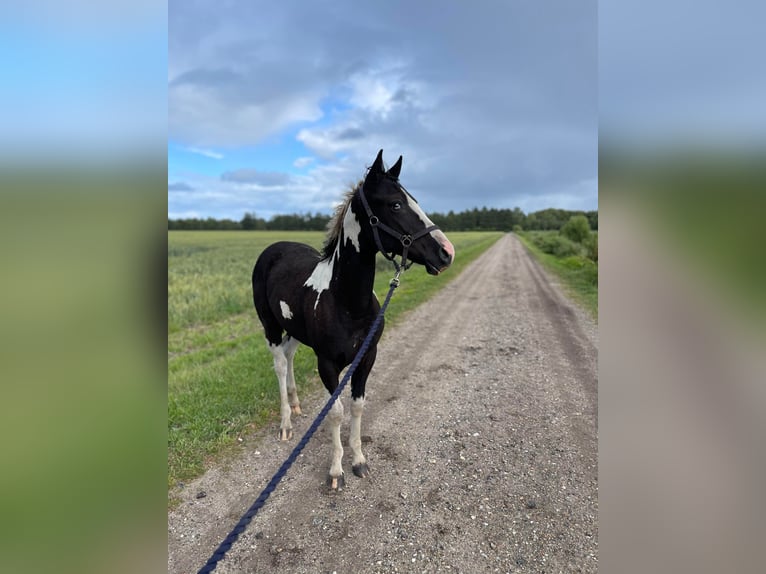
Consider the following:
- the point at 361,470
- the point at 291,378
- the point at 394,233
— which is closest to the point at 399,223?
the point at 394,233

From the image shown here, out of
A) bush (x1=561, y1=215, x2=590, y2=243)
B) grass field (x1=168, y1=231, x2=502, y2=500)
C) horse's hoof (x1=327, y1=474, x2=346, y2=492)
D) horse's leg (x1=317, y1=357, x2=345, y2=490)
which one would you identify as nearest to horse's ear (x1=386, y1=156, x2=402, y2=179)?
horse's leg (x1=317, y1=357, x2=345, y2=490)

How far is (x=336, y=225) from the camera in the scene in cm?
370

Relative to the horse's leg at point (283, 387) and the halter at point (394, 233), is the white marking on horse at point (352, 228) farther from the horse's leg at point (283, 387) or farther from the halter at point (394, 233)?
the horse's leg at point (283, 387)

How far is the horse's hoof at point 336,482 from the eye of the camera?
11.1ft

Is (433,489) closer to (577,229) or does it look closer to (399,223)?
(399,223)

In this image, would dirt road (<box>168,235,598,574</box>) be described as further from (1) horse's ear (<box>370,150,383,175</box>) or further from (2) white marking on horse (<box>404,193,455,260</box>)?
(1) horse's ear (<box>370,150,383,175</box>)

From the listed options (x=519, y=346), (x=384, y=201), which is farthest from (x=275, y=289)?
(x=519, y=346)

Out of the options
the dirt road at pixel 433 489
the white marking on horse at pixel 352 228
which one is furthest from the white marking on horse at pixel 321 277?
the dirt road at pixel 433 489

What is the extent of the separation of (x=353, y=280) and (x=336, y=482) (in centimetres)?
187

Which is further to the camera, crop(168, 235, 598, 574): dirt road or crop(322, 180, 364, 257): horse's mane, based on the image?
crop(322, 180, 364, 257): horse's mane

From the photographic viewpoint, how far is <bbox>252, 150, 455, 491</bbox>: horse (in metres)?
3.08
